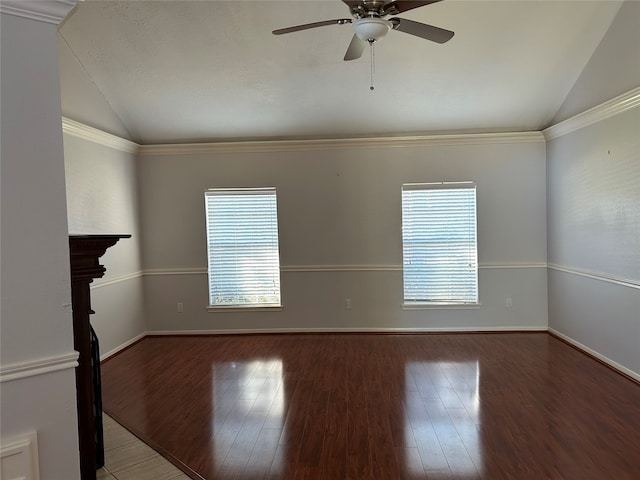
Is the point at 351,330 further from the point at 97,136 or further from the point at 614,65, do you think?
the point at 614,65

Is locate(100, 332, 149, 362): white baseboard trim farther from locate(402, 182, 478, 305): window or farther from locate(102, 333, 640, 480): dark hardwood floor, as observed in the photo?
locate(402, 182, 478, 305): window

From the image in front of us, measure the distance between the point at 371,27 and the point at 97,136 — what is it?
3593mm

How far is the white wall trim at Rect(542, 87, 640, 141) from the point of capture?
138 inches

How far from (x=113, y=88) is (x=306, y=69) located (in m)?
2.18

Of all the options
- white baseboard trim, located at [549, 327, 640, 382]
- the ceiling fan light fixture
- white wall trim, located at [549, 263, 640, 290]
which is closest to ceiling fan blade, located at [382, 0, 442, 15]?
the ceiling fan light fixture

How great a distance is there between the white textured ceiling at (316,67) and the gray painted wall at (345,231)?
1.26 ft

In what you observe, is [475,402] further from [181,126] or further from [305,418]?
[181,126]

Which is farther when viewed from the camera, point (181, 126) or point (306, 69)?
point (181, 126)

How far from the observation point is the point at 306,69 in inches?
168

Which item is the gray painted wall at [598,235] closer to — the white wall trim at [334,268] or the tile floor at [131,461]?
the white wall trim at [334,268]

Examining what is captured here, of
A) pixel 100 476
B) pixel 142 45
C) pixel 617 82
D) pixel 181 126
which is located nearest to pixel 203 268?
pixel 181 126

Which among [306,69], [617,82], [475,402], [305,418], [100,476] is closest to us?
[100,476]

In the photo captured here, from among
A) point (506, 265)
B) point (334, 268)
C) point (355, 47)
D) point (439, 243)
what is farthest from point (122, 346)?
point (506, 265)

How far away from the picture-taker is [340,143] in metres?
5.27
